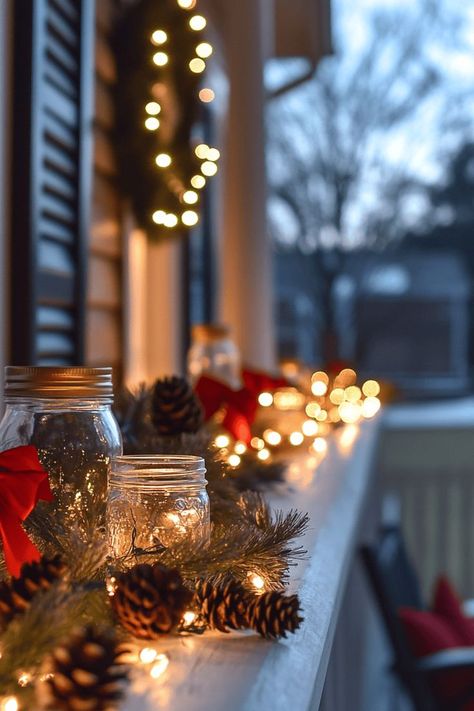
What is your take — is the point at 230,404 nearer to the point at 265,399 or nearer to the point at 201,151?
the point at 265,399

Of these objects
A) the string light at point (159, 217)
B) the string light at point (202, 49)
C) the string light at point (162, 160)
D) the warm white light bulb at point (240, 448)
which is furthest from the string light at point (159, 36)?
the warm white light bulb at point (240, 448)

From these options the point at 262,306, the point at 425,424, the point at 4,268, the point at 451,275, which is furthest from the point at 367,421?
the point at 451,275

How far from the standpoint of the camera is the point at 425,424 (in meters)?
4.58

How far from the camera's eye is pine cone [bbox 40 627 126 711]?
49 cm

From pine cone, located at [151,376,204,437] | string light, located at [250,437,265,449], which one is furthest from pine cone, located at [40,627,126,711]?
string light, located at [250,437,265,449]

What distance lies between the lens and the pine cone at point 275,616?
0.64 metres

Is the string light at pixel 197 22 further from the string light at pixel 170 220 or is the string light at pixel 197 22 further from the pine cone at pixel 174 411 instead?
the pine cone at pixel 174 411

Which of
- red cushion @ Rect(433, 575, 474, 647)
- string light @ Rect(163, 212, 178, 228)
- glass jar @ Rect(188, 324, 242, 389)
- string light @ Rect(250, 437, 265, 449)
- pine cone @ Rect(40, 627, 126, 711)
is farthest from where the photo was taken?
red cushion @ Rect(433, 575, 474, 647)

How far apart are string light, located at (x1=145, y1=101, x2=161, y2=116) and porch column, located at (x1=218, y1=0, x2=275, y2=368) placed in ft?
5.41

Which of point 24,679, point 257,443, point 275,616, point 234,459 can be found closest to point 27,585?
point 24,679

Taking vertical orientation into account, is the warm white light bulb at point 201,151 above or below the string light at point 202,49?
below

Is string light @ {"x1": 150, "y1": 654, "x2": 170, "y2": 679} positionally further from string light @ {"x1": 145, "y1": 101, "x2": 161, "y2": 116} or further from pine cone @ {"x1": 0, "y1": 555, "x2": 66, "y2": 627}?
string light @ {"x1": 145, "y1": 101, "x2": 161, "y2": 116}

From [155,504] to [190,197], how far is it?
4.87ft

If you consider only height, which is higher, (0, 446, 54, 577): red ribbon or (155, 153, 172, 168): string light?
(155, 153, 172, 168): string light
